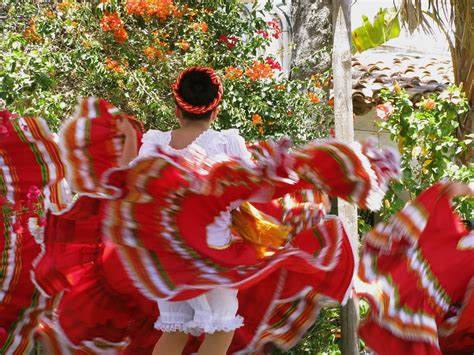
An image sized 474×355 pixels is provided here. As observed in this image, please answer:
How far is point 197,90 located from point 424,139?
10.3 feet

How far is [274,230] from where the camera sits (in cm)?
409

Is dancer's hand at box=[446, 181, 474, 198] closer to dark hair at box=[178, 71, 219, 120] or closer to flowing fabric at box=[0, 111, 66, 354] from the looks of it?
dark hair at box=[178, 71, 219, 120]

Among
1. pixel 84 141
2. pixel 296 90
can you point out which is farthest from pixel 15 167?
pixel 296 90

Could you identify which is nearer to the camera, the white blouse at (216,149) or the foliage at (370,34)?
the white blouse at (216,149)

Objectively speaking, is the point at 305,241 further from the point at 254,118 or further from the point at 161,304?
the point at 254,118

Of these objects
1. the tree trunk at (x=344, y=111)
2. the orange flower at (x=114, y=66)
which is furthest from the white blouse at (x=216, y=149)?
the orange flower at (x=114, y=66)

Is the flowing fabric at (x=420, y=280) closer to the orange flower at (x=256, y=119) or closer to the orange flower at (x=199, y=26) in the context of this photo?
the orange flower at (x=256, y=119)

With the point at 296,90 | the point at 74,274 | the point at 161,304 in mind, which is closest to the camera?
the point at 161,304

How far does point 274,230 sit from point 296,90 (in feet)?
8.77

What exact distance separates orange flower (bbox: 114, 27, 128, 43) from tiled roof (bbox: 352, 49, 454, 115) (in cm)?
289

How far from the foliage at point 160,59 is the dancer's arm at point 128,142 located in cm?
199

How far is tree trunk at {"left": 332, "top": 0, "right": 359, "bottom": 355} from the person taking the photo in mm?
5238

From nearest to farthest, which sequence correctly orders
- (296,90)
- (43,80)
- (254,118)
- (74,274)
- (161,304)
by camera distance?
(161,304), (74,274), (43,80), (254,118), (296,90)

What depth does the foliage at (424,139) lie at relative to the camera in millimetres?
6586
